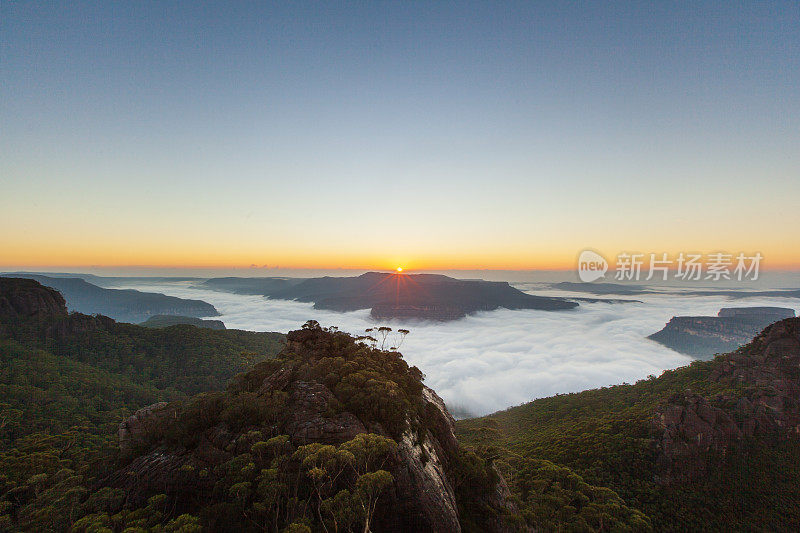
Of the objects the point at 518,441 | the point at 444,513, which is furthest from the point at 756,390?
the point at 444,513

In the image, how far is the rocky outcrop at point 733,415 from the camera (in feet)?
137

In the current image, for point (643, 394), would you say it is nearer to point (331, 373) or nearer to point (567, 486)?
point (567, 486)

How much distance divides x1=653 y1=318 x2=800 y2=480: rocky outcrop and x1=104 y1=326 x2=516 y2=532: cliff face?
105 ft

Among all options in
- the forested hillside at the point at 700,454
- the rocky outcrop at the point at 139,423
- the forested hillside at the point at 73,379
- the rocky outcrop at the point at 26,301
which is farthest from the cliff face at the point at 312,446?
the rocky outcrop at the point at 26,301

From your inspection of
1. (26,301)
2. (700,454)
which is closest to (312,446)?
(700,454)

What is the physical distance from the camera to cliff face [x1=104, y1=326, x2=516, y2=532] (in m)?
17.2

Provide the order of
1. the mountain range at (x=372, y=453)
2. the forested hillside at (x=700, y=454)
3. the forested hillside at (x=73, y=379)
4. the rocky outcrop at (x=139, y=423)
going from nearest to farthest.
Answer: the mountain range at (x=372, y=453)
the forested hillside at (x=73, y=379)
the rocky outcrop at (x=139, y=423)
the forested hillside at (x=700, y=454)

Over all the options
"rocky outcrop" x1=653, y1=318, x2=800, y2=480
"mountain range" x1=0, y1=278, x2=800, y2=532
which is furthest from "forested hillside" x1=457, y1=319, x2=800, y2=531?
"mountain range" x1=0, y1=278, x2=800, y2=532

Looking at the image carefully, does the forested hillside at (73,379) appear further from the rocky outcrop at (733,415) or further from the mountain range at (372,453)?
the rocky outcrop at (733,415)

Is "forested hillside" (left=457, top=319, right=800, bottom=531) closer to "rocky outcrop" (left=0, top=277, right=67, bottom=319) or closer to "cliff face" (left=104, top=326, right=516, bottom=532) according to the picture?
"cliff face" (left=104, top=326, right=516, bottom=532)

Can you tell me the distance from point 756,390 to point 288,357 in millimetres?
77543

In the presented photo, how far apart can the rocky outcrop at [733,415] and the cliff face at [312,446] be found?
3200 cm

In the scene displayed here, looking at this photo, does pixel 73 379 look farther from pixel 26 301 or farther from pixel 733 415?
pixel 733 415

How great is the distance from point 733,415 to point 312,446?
67.7m
